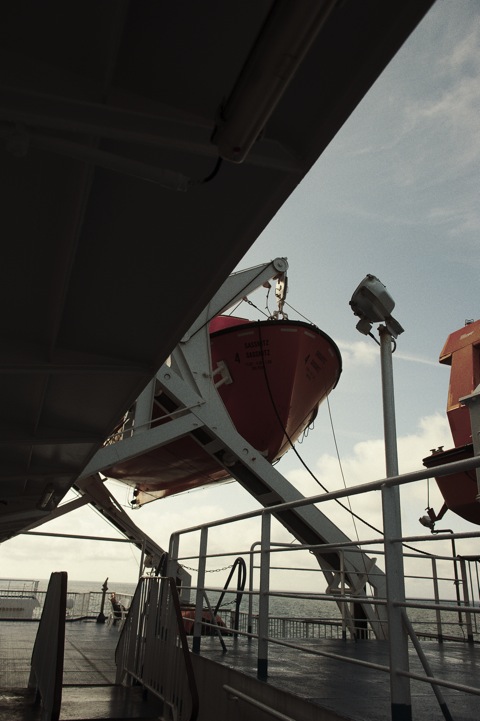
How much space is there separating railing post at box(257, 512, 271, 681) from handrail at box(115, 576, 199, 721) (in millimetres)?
531

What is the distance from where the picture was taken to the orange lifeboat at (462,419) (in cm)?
930

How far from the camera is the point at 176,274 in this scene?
2531 millimetres

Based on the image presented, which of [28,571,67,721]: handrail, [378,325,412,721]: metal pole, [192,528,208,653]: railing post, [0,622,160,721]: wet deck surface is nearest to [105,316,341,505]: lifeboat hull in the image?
[0,622,160,721]: wet deck surface

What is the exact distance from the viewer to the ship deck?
3338mm

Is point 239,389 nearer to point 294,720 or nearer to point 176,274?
point 294,720

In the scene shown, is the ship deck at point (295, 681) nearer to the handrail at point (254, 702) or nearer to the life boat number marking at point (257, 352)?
the handrail at point (254, 702)

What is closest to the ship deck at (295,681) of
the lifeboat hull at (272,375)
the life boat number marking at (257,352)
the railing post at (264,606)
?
the railing post at (264,606)

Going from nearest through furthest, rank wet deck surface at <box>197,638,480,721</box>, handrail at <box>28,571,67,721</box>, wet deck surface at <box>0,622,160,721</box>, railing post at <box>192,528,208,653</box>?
wet deck surface at <box>197,638,480,721</box> → handrail at <box>28,571,67,721</box> → wet deck surface at <box>0,622,160,721</box> → railing post at <box>192,528,208,653</box>

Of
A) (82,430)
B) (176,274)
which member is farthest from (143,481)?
(176,274)

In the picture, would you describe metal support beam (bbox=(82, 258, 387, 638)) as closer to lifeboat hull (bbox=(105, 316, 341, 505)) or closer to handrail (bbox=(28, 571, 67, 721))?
lifeboat hull (bbox=(105, 316, 341, 505))

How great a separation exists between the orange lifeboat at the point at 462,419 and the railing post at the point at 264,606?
5207 mm

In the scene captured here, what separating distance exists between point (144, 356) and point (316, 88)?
6.68ft

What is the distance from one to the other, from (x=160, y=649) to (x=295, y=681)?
4.95ft

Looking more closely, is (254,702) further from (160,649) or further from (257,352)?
(257,352)
